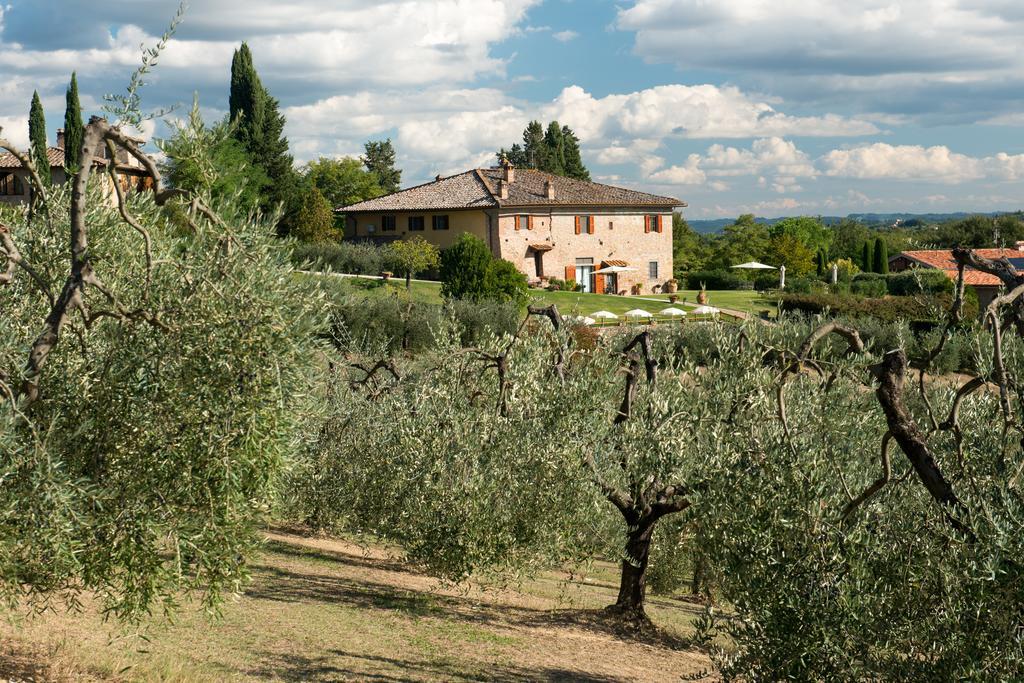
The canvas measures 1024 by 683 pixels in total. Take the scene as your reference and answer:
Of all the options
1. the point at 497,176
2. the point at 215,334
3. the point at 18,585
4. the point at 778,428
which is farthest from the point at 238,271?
the point at 497,176

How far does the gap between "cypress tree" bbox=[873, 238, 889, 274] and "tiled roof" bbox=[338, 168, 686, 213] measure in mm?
20476

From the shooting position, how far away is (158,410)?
25.0 ft

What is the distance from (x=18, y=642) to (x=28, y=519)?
3.80 m

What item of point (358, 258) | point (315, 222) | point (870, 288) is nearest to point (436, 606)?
point (358, 258)

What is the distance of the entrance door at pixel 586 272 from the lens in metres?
72.0

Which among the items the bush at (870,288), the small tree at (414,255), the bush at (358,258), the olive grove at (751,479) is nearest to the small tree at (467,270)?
the small tree at (414,255)

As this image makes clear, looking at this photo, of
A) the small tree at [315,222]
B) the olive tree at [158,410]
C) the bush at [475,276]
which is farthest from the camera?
the small tree at [315,222]

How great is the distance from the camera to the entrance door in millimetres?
72000

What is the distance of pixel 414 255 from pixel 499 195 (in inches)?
395

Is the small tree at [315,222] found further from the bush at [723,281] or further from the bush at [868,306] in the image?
the bush at [868,306]

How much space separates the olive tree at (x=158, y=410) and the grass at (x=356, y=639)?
1468 millimetres

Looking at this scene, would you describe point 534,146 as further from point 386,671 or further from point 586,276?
point 386,671

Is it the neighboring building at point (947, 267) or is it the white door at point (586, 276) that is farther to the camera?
the white door at point (586, 276)

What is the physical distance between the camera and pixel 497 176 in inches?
2980
